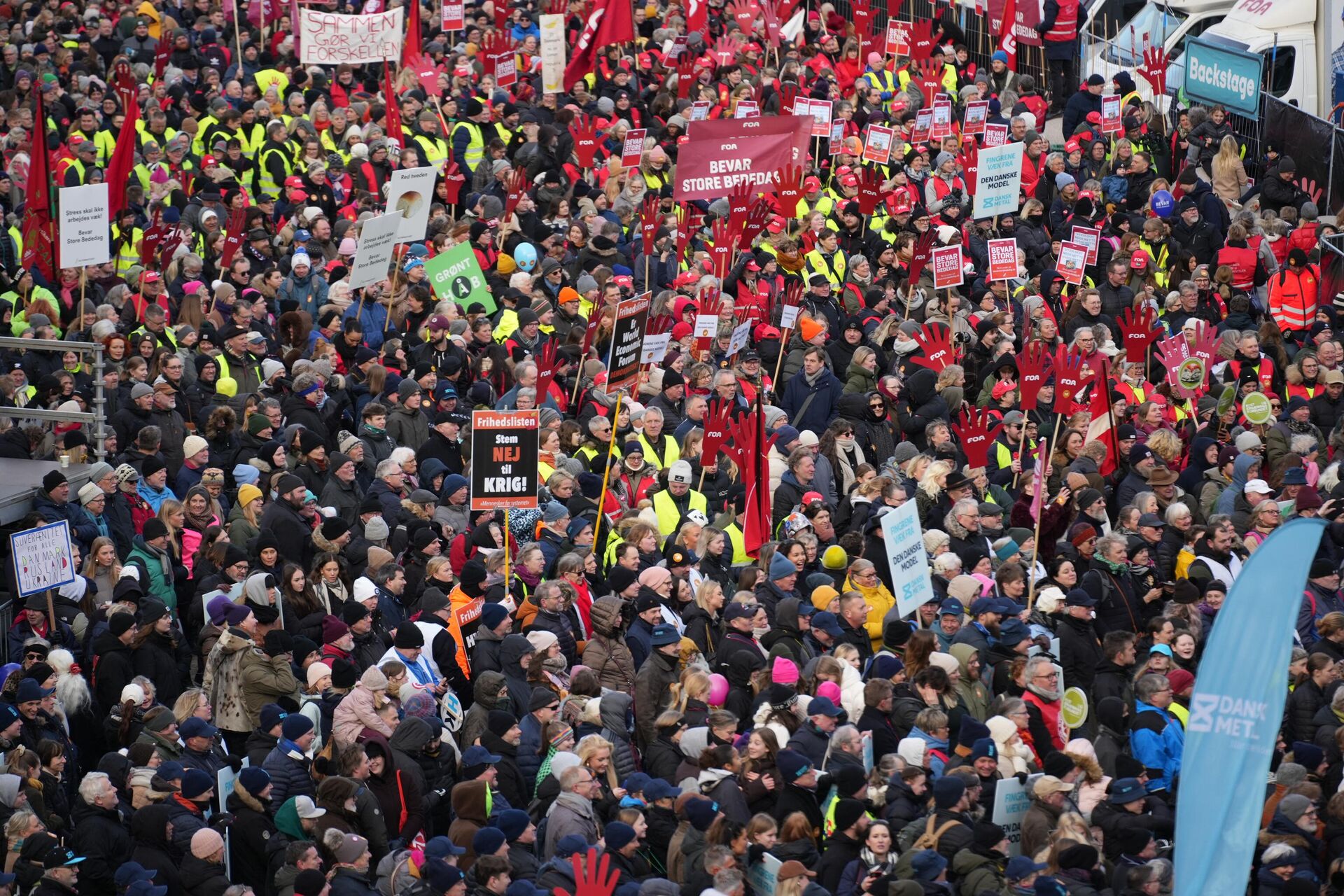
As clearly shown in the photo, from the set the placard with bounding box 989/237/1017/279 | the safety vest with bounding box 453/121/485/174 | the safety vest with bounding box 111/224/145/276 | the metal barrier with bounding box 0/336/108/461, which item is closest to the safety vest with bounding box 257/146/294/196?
the safety vest with bounding box 111/224/145/276

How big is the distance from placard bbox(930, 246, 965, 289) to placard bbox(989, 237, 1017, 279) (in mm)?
347

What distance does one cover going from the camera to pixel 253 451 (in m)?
13.5

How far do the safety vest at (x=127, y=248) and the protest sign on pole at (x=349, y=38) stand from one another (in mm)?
5052

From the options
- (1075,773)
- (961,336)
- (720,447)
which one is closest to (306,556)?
(720,447)

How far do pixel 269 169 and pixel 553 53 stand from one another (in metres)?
4.56

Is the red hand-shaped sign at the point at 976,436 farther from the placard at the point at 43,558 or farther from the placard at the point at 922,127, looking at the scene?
the placard at the point at 922,127

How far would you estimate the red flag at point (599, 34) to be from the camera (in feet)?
74.2

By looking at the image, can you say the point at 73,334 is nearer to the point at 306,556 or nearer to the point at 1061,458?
the point at 306,556

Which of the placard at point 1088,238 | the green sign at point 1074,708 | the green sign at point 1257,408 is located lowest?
the green sign at point 1074,708

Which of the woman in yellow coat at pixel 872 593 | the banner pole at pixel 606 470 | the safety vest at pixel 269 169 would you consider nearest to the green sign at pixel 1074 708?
the woman in yellow coat at pixel 872 593

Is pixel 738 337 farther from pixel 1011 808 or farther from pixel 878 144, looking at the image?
pixel 1011 808

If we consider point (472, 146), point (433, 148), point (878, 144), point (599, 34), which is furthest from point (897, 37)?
point (433, 148)

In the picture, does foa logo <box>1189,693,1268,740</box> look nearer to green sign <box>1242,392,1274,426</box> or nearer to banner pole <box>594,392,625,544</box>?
banner pole <box>594,392,625,544</box>

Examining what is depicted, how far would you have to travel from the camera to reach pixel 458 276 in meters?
16.8
